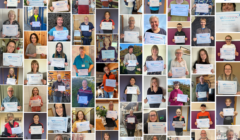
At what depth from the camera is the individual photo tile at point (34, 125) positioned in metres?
3.17

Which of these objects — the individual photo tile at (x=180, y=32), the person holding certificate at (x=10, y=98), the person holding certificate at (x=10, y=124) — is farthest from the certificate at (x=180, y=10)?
the person holding certificate at (x=10, y=124)

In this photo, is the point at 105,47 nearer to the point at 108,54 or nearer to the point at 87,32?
the point at 108,54

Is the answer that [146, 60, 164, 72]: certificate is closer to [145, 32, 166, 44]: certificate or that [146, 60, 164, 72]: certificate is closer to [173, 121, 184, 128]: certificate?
[145, 32, 166, 44]: certificate

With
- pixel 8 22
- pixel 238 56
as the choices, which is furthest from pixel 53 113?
pixel 238 56

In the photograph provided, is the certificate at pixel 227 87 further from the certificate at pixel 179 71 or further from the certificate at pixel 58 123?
the certificate at pixel 58 123

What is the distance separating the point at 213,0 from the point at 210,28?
354 millimetres

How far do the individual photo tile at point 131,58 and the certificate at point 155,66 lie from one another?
11 cm

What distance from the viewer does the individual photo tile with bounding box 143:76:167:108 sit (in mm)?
3154

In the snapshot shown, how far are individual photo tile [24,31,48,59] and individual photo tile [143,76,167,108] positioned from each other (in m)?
1.35

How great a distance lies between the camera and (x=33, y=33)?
3146 mm

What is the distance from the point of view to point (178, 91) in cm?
315

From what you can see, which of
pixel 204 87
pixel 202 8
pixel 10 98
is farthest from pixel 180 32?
pixel 10 98

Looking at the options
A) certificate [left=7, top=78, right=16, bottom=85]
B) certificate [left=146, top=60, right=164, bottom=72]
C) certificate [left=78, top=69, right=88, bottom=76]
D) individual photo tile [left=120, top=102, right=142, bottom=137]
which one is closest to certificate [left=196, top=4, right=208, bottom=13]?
certificate [left=146, top=60, right=164, bottom=72]

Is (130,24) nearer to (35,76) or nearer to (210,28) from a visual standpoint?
(210,28)
